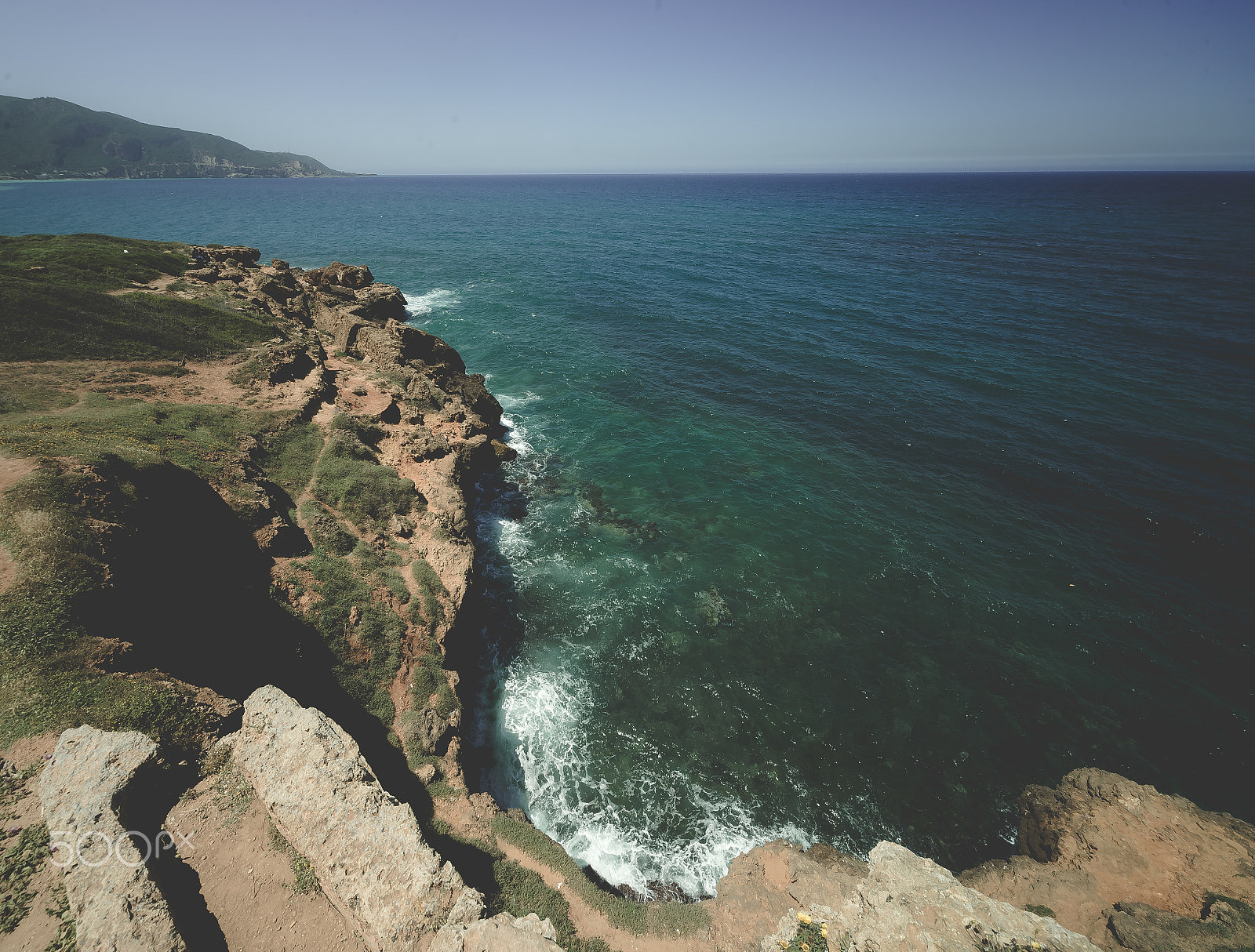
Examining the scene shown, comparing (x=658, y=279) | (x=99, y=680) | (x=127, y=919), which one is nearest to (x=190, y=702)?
(x=99, y=680)

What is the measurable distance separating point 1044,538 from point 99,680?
42.4m

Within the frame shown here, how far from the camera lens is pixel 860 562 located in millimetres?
28625

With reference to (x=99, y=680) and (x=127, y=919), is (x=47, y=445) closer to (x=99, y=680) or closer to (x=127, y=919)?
(x=99, y=680)

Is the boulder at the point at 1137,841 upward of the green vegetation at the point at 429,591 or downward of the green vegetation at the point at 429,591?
downward

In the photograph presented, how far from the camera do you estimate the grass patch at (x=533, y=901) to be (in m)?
13.6

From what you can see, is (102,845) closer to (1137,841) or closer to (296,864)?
(296,864)

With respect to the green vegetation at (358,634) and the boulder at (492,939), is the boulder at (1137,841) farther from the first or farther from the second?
the green vegetation at (358,634)

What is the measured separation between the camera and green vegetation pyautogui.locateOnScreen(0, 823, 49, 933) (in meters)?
9.06

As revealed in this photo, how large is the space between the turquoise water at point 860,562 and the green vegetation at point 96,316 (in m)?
21.8

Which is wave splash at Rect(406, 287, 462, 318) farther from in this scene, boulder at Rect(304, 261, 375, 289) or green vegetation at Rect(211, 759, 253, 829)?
green vegetation at Rect(211, 759, 253, 829)

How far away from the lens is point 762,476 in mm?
35844

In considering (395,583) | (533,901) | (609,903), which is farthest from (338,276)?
(609,903)

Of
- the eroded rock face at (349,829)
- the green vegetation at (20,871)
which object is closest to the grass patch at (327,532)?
the eroded rock face at (349,829)

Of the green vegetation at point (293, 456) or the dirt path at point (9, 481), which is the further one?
the green vegetation at point (293, 456)
